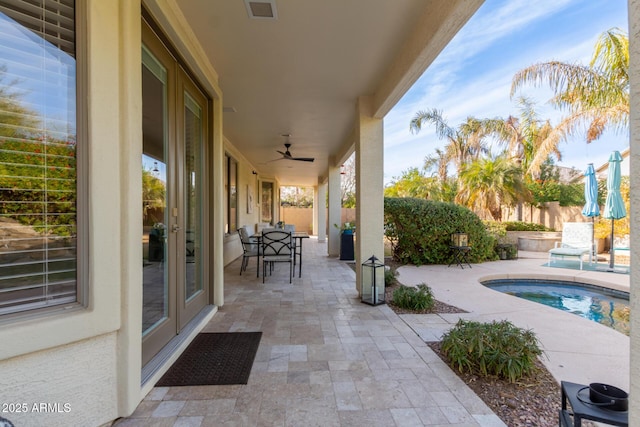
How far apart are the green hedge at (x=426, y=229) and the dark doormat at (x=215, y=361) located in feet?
14.6

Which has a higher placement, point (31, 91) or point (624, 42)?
point (624, 42)

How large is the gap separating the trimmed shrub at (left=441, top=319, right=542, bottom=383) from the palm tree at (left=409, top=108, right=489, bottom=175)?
10.6 metres

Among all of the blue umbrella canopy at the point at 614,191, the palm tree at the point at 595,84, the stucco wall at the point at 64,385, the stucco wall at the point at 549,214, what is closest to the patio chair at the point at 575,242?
the blue umbrella canopy at the point at 614,191

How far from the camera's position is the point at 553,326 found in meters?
2.93

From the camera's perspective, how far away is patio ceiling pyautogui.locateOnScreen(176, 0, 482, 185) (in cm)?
216

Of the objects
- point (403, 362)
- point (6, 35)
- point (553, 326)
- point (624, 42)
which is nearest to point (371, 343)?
point (403, 362)

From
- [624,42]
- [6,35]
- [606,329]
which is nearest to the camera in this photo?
[6,35]

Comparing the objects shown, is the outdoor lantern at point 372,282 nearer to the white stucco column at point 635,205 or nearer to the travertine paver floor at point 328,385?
the travertine paver floor at point 328,385

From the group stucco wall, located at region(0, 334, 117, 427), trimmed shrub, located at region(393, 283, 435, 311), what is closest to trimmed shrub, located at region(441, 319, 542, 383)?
trimmed shrub, located at region(393, 283, 435, 311)

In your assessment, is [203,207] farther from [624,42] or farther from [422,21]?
[624,42]

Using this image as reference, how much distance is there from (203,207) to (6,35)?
2.04 metres

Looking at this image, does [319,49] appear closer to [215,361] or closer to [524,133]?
[215,361]

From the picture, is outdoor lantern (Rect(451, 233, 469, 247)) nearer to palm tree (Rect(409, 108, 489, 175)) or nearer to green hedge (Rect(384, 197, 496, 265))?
green hedge (Rect(384, 197, 496, 265))

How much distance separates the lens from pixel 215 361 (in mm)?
2258
